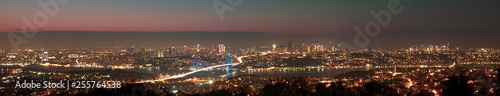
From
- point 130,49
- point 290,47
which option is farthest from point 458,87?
point 130,49

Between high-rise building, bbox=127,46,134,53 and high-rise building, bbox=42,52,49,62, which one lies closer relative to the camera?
high-rise building, bbox=42,52,49,62

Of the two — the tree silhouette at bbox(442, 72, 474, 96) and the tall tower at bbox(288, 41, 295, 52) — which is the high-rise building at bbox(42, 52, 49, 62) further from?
the tree silhouette at bbox(442, 72, 474, 96)

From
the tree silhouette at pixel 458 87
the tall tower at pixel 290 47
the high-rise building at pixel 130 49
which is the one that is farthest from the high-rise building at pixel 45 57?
the tree silhouette at pixel 458 87

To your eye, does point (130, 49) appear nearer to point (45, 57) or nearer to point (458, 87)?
point (45, 57)

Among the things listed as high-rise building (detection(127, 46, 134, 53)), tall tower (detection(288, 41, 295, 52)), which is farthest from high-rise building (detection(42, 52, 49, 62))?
tall tower (detection(288, 41, 295, 52))

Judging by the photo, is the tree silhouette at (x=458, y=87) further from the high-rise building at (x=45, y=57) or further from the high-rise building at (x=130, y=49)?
the high-rise building at (x=130, y=49)

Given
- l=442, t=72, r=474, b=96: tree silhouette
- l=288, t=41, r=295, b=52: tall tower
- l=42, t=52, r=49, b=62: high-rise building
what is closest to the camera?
l=442, t=72, r=474, b=96: tree silhouette

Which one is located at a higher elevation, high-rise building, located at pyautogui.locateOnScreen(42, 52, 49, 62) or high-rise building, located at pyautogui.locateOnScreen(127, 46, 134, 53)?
high-rise building, located at pyautogui.locateOnScreen(127, 46, 134, 53)

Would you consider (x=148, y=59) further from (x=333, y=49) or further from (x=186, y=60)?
(x=333, y=49)

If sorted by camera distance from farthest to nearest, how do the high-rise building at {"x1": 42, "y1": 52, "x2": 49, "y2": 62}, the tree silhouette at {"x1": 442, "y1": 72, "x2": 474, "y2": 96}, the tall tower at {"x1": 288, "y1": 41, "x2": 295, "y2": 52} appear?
the tall tower at {"x1": 288, "y1": 41, "x2": 295, "y2": 52}
the high-rise building at {"x1": 42, "y1": 52, "x2": 49, "y2": 62}
the tree silhouette at {"x1": 442, "y1": 72, "x2": 474, "y2": 96}

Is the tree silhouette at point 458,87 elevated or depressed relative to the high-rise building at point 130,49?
depressed

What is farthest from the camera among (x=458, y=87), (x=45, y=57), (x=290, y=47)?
(x=290, y=47)
